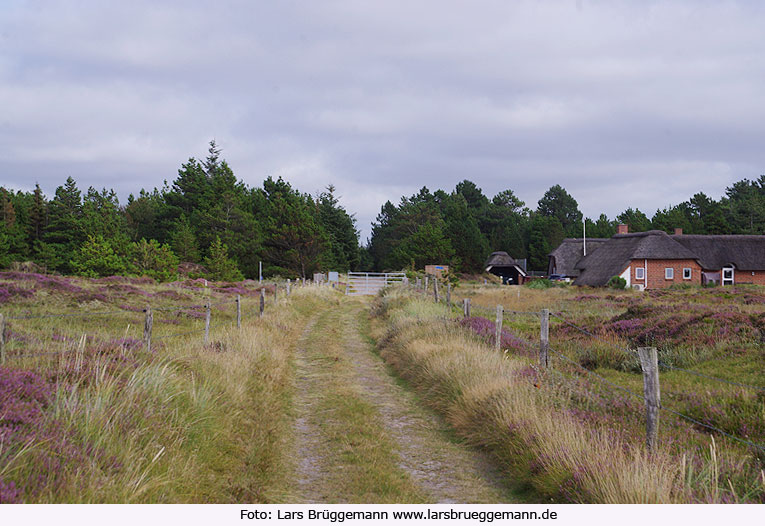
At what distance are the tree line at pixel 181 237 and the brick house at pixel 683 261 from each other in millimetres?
27488

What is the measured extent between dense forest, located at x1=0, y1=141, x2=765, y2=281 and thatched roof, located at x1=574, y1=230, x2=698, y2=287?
53.5ft

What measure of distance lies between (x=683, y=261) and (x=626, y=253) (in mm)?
4619

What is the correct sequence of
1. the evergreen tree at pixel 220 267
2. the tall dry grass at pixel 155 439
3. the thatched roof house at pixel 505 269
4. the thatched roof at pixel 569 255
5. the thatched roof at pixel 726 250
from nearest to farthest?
the tall dry grass at pixel 155 439
the evergreen tree at pixel 220 267
the thatched roof at pixel 726 250
the thatched roof at pixel 569 255
the thatched roof house at pixel 505 269

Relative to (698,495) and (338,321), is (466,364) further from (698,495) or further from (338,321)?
(338,321)

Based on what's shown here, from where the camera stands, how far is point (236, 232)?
192 feet

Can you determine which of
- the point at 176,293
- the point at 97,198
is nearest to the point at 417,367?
the point at 176,293

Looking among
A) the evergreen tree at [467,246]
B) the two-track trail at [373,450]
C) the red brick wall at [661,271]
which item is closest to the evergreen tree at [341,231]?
the evergreen tree at [467,246]

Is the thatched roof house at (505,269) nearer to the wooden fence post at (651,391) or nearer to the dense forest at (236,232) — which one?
the dense forest at (236,232)

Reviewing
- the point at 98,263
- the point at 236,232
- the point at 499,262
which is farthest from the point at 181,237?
the point at 499,262

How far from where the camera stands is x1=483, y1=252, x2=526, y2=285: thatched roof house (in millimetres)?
71581

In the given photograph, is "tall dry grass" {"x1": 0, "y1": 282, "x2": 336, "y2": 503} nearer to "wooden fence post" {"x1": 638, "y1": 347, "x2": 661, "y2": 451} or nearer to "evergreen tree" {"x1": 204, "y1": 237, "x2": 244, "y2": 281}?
"wooden fence post" {"x1": 638, "y1": 347, "x2": 661, "y2": 451}

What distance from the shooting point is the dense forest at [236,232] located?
49809mm

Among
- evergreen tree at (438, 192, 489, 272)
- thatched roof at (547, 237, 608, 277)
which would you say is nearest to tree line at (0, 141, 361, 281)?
evergreen tree at (438, 192, 489, 272)

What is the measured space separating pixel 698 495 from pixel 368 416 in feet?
16.0
